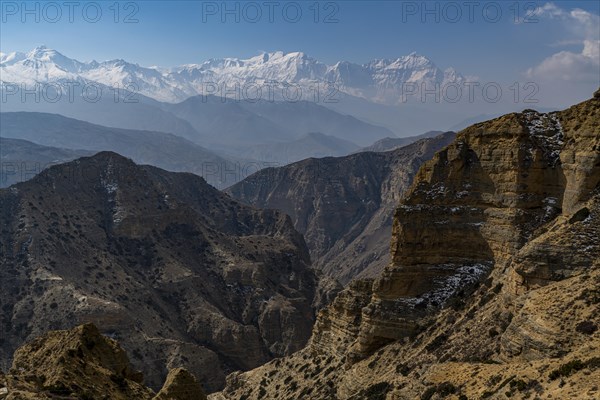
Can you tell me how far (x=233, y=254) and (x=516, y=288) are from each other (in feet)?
346

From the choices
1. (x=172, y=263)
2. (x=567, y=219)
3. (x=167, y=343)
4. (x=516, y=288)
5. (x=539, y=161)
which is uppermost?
(x=539, y=161)

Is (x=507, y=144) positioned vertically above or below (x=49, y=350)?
above

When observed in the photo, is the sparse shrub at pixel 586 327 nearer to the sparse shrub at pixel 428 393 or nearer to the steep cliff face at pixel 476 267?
the steep cliff face at pixel 476 267

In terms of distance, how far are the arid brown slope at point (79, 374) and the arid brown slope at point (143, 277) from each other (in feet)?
182

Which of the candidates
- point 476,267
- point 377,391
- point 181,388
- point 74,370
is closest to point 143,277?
point 476,267

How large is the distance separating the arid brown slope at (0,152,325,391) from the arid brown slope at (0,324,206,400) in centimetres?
5545

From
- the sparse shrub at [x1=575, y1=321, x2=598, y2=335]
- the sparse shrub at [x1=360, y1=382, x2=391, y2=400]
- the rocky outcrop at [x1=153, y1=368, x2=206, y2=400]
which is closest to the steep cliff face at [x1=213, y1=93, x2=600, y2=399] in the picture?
the sparse shrub at [x1=360, y1=382, x2=391, y2=400]

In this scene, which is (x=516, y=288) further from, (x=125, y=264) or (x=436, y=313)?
(x=125, y=264)

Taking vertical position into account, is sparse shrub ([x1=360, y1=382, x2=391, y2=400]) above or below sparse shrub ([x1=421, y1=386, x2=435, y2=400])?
below

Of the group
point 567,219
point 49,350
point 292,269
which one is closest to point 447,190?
point 567,219

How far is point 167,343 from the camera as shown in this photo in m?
104

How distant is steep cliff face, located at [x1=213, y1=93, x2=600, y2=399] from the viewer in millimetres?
40406

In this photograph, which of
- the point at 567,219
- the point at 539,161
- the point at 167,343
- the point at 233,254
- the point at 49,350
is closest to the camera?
the point at 49,350

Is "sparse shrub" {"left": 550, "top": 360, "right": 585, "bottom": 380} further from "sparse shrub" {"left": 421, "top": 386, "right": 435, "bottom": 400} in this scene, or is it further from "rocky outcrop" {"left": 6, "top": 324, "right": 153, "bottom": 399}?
"rocky outcrop" {"left": 6, "top": 324, "right": 153, "bottom": 399}
